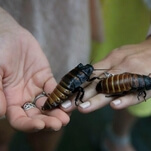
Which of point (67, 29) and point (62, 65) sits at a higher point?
point (67, 29)

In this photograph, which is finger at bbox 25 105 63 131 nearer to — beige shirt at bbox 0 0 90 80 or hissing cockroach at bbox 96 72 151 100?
hissing cockroach at bbox 96 72 151 100

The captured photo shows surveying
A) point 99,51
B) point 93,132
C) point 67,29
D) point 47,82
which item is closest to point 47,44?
point 67,29

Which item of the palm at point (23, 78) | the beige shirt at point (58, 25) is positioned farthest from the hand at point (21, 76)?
the beige shirt at point (58, 25)

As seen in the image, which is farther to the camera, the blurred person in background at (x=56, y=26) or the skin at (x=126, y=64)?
the blurred person in background at (x=56, y=26)

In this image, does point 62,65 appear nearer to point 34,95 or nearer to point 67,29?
point 67,29

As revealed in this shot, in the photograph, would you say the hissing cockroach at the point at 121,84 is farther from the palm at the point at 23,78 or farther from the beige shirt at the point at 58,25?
the beige shirt at the point at 58,25

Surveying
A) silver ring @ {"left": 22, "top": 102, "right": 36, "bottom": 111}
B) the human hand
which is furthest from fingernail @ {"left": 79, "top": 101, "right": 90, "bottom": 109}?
silver ring @ {"left": 22, "top": 102, "right": 36, "bottom": 111}

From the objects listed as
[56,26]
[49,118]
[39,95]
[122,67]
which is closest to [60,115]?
[49,118]

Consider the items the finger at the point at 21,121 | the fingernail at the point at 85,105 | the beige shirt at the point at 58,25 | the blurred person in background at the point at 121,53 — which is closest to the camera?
the finger at the point at 21,121
